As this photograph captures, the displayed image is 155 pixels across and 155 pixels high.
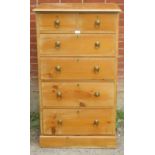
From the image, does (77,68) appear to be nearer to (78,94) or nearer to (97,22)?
(78,94)

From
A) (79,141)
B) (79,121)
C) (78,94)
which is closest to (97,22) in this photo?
(78,94)

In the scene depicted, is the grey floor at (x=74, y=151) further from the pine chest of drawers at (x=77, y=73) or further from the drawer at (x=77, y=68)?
the drawer at (x=77, y=68)

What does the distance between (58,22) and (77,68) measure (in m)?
0.46

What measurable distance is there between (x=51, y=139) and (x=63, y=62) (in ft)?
2.59

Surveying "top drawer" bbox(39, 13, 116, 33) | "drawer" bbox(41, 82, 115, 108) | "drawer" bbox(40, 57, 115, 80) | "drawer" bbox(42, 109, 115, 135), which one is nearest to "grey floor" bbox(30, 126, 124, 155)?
"drawer" bbox(42, 109, 115, 135)

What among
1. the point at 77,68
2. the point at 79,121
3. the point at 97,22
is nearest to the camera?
the point at 97,22

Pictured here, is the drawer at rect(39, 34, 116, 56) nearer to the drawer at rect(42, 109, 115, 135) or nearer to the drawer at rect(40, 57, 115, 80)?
the drawer at rect(40, 57, 115, 80)

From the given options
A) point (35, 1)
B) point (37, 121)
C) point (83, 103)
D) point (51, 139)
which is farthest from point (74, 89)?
point (35, 1)

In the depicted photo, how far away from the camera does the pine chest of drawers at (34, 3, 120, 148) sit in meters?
3.73

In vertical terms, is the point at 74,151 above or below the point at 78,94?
below

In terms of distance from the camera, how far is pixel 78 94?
3.91 meters

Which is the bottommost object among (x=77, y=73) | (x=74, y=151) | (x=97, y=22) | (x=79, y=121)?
(x=74, y=151)

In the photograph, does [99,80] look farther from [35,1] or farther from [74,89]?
[35,1]

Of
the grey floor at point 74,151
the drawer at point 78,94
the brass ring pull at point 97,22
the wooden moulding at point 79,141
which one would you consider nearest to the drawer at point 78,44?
the brass ring pull at point 97,22
